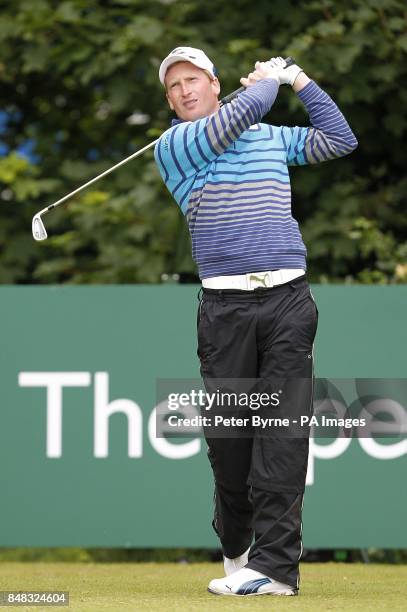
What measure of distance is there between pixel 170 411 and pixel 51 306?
0.66 metres

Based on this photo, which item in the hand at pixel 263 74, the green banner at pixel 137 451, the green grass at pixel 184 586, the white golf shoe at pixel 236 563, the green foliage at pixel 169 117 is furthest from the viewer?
the green foliage at pixel 169 117

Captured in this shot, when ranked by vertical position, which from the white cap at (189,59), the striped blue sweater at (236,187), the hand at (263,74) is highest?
the white cap at (189,59)

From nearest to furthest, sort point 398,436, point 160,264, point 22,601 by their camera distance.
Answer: point 22,601
point 398,436
point 160,264

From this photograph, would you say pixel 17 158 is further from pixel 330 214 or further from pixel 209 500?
pixel 209 500

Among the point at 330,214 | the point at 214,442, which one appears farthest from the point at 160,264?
the point at 214,442

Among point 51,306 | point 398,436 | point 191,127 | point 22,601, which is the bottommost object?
point 22,601

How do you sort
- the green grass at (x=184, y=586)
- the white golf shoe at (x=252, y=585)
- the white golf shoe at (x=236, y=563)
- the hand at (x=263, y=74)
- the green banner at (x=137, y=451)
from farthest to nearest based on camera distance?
the green banner at (x=137, y=451) < the white golf shoe at (x=236, y=563) < the hand at (x=263, y=74) < the white golf shoe at (x=252, y=585) < the green grass at (x=184, y=586)

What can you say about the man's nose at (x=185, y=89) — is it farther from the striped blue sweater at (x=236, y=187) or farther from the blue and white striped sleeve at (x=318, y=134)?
the blue and white striped sleeve at (x=318, y=134)

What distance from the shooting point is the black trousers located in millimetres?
4070

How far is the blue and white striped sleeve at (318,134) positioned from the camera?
169 inches

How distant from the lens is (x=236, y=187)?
409cm

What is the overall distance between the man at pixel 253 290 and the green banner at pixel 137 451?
144cm

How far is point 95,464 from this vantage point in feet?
18.5

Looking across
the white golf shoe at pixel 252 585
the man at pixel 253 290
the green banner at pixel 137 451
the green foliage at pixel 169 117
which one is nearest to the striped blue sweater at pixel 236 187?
the man at pixel 253 290
